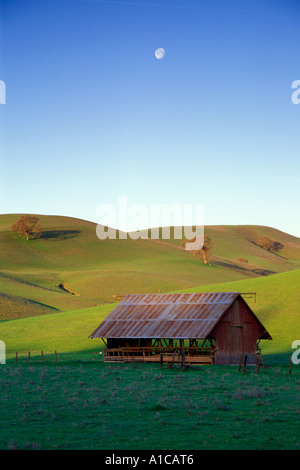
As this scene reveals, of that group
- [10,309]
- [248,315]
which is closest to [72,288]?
[10,309]

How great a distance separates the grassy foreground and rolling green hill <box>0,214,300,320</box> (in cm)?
6097

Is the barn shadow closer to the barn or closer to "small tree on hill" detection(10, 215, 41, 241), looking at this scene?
"small tree on hill" detection(10, 215, 41, 241)

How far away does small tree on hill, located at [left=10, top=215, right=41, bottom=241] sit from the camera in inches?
6565

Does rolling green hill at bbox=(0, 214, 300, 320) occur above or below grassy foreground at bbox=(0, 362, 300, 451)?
above

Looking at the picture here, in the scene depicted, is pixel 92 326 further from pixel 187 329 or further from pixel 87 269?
pixel 87 269

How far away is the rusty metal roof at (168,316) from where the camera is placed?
146ft

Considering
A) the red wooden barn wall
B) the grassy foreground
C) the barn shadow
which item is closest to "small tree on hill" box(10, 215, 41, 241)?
the barn shadow

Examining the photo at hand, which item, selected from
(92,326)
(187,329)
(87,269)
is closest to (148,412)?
(187,329)

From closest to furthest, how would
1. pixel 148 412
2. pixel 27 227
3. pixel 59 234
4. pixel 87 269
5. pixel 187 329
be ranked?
1. pixel 148 412
2. pixel 187 329
3. pixel 87 269
4. pixel 27 227
5. pixel 59 234

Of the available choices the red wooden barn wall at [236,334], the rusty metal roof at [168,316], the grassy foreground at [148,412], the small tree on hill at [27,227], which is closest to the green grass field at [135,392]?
the grassy foreground at [148,412]

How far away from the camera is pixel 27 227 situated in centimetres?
16650

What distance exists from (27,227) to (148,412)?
15018 cm

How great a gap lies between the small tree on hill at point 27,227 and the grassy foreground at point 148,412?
136 meters

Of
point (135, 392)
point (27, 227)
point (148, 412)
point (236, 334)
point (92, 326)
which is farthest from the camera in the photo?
point (27, 227)
